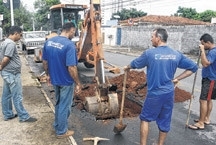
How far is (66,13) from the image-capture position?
14875 mm

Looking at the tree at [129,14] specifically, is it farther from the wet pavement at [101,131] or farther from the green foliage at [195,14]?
the wet pavement at [101,131]

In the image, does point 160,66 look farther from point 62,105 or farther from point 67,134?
point 67,134

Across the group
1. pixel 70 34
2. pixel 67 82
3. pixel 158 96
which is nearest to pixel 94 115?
pixel 67 82

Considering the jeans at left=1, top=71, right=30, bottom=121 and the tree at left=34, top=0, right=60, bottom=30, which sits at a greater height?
the tree at left=34, top=0, right=60, bottom=30

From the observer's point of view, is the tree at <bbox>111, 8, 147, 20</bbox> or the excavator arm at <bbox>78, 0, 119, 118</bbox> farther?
the tree at <bbox>111, 8, 147, 20</bbox>

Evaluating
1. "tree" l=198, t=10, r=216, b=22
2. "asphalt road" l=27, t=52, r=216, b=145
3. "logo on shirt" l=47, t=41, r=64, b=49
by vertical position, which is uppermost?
"tree" l=198, t=10, r=216, b=22

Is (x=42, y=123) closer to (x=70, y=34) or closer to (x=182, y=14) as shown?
(x=70, y=34)

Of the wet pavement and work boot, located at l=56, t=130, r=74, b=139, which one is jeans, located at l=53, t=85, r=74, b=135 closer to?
work boot, located at l=56, t=130, r=74, b=139

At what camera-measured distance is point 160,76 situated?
13.9 ft

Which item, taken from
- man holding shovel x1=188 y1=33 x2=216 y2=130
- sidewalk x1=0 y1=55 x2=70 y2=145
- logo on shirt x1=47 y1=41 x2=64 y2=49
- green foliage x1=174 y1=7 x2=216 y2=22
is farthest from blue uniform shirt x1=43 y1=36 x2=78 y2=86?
green foliage x1=174 y1=7 x2=216 y2=22

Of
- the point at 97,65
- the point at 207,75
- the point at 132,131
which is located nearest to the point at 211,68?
the point at 207,75

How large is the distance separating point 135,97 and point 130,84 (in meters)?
1.16

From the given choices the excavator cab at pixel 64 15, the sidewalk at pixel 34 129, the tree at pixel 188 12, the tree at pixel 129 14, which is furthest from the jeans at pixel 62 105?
the tree at pixel 129 14

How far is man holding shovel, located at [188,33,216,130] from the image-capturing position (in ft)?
18.7
